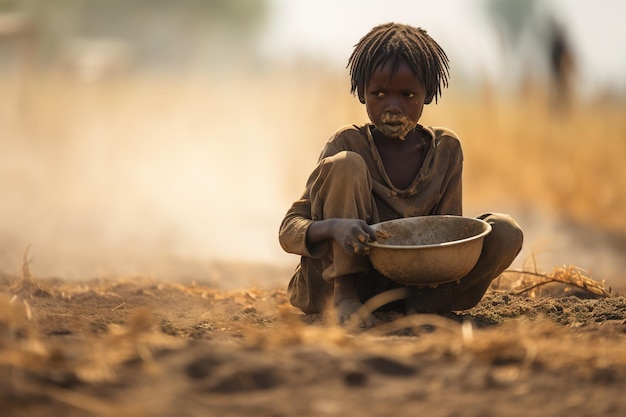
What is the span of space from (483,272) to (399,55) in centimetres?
92

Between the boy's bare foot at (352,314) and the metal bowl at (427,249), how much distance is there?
17 cm

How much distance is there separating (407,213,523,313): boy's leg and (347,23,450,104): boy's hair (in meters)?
0.63

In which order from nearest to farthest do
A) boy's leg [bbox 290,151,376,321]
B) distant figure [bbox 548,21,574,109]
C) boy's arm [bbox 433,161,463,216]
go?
1. boy's leg [bbox 290,151,376,321]
2. boy's arm [bbox 433,161,463,216]
3. distant figure [bbox 548,21,574,109]

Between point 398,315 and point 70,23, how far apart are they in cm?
4987

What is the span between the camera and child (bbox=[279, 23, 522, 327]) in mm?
3311

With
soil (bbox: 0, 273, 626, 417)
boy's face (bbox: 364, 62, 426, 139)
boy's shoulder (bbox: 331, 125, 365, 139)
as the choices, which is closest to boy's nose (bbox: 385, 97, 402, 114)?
boy's face (bbox: 364, 62, 426, 139)

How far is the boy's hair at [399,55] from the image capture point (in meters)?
3.46

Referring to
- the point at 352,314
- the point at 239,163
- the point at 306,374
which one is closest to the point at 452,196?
the point at 352,314

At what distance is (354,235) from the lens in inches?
122

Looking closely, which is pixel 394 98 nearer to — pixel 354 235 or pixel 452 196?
pixel 452 196

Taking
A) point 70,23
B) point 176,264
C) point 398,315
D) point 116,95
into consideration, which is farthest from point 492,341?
point 70,23

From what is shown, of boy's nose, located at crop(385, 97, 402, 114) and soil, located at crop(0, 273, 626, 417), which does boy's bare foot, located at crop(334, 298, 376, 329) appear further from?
boy's nose, located at crop(385, 97, 402, 114)

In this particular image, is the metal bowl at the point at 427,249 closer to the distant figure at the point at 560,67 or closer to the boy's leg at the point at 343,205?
the boy's leg at the point at 343,205

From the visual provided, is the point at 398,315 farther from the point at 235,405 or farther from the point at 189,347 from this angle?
the point at 235,405
